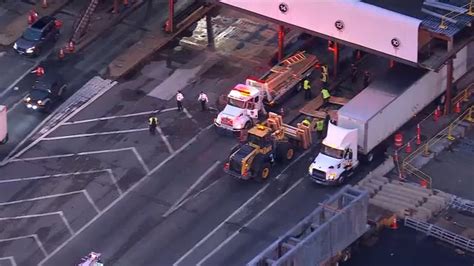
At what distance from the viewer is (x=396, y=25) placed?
297ft

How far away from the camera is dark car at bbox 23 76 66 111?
3834 inches

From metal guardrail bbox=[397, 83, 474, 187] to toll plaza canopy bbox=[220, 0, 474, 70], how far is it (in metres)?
4.82

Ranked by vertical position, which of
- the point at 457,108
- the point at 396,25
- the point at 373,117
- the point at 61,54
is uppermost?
the point at 396,25

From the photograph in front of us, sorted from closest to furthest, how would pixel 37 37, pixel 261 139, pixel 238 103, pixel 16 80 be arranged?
pixel 261 139 → pixel 238 103 → pixel 16 80 → pixel 37 37

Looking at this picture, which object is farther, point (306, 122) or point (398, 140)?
point (306, 122)

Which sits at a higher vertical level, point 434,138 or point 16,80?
point 16,80

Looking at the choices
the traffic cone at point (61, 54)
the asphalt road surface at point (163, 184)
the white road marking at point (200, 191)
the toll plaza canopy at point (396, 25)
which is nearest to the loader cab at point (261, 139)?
the asphalt road surface at point (163, 184)

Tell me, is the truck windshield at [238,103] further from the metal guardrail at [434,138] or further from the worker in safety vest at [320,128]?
the metal guardrail at [434,138]

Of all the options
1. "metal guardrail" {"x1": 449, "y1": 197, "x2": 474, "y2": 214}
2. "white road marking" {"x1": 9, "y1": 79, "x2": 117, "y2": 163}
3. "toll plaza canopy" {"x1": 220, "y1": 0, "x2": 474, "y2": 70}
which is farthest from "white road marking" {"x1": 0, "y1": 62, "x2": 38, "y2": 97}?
"metal guardrail" {"x1": 449, "y1": 197, "x2": 474, "y2": 214}

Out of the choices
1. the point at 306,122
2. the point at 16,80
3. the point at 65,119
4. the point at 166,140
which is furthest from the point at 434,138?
the point at 16,80

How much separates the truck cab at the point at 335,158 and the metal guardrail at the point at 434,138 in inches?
151

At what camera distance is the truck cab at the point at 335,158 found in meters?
87.7

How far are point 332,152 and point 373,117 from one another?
339 centimetres

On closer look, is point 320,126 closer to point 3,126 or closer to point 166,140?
point 166,140
